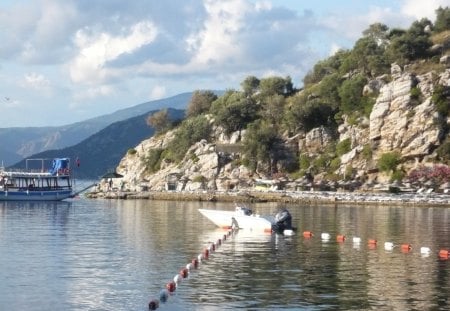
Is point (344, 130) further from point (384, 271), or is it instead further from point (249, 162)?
point (384, 271)

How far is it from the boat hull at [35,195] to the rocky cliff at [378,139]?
31904 mm

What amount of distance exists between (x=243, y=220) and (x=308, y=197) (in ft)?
232

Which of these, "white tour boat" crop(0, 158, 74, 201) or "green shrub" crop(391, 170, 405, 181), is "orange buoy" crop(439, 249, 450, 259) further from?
"white tour boat" crop(0, 158, 74, 201)

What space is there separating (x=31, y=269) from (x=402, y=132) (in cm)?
12877

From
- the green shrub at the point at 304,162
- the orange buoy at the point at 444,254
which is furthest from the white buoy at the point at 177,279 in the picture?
the green shrub at the point at 304,162

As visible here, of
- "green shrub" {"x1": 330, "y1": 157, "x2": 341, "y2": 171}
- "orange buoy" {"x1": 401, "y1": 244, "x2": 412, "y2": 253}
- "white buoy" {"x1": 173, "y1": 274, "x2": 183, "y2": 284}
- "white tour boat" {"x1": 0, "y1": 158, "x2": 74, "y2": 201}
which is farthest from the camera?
"green shrub" {"x1": 330, "y1": 157, "x2": 341, "y2": 171}

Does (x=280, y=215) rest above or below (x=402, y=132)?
below

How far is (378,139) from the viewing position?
182m

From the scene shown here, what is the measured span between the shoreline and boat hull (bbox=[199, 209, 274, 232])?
62787mm

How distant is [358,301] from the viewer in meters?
47.2

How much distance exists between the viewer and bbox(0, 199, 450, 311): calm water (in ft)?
155

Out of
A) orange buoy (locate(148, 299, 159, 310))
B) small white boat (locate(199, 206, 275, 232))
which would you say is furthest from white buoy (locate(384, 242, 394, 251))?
orange buoy (locate(148, 299, 159, 310))

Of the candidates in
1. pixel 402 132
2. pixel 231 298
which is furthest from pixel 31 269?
pixel 402 132

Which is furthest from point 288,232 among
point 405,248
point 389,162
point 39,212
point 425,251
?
point 389,162
